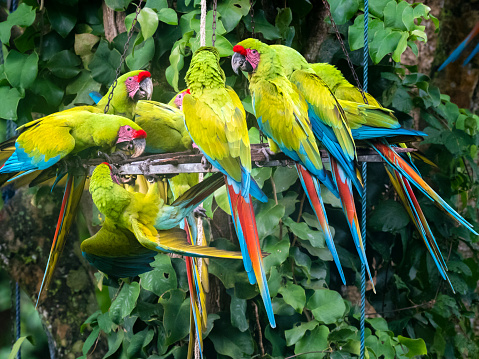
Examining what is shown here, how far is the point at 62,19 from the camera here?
122 centimetres

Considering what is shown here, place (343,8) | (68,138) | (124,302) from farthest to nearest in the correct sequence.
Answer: (124,302)
(343,8)
(68,138)

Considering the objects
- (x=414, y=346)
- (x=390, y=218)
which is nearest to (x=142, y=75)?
(x=390, y=218)

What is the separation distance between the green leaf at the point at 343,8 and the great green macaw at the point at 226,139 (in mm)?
351

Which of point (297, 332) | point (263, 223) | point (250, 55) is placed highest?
point (250, 55)

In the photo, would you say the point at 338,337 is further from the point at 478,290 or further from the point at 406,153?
the point at 478,290

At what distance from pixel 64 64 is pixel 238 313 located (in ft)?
2.68

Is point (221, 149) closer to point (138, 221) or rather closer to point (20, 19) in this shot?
point (138, 221)

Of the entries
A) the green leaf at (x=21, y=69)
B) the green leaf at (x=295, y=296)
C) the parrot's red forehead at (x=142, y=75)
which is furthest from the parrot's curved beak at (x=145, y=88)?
the green leaf at (x=295, y=296)

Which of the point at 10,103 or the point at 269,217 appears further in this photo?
the point at 10,103


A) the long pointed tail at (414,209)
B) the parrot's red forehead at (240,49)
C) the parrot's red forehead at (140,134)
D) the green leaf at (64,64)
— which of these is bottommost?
the green leaf at (64,64)

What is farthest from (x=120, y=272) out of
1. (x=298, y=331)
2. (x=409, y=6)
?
(x=409, y=6)

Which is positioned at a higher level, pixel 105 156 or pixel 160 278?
pixel 105 156

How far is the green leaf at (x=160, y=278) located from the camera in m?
0.97

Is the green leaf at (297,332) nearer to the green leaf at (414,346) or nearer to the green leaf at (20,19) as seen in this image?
the green leaf at (414,346)
